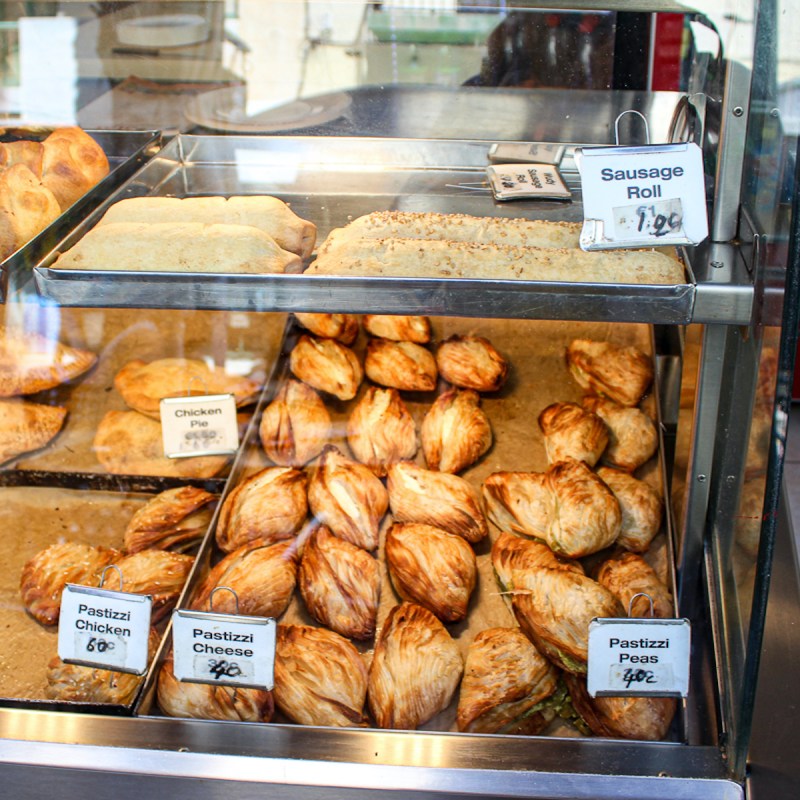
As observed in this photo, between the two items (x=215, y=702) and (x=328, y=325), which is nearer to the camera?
(x=215, y=702)

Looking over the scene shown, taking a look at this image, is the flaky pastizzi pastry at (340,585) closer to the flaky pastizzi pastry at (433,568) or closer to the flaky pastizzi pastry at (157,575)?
the flaky pastizzi pastry at (433,568)

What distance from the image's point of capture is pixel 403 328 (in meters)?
1.54

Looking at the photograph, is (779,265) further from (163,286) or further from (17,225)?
(17,225)

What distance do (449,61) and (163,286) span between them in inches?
39.8

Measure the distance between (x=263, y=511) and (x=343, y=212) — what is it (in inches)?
18.5

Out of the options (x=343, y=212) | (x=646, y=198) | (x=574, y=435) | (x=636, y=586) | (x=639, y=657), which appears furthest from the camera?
(x=574, y=435)

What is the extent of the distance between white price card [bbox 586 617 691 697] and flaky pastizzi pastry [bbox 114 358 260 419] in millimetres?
764

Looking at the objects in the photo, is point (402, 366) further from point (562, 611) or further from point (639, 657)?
point (639, 657)

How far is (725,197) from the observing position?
1014 millimetres

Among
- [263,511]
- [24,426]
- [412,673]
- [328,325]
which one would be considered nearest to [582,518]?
[412,673]

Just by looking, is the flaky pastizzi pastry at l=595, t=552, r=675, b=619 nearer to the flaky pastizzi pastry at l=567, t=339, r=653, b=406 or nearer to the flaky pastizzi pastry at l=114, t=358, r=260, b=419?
the flaky pastizzi pastry at l=567, t=339, r=653, b=406

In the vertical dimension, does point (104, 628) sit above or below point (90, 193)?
below

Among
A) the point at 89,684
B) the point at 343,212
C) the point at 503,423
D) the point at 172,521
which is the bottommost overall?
the point at 89,684

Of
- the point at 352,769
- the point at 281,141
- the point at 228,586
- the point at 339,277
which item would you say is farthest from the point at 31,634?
the point at 281,141
